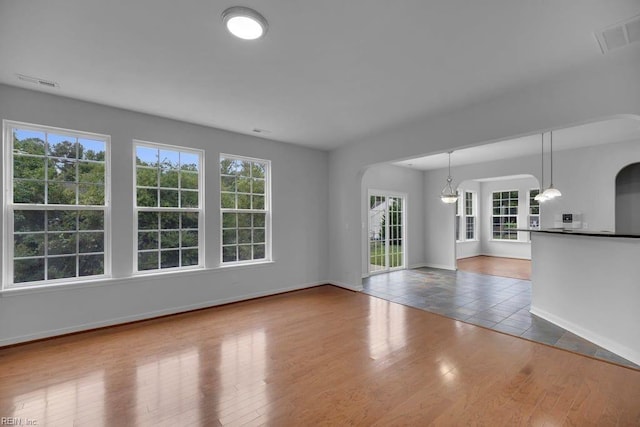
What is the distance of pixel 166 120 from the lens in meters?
4.21

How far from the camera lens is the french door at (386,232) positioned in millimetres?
7168

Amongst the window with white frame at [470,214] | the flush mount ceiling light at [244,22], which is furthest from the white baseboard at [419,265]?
the flush mount ceiling light at [244,22]

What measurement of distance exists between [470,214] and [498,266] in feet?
7.88

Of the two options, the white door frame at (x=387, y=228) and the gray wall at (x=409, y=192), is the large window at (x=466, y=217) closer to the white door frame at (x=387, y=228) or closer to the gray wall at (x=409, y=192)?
the gray wall at (x=409, y=192)

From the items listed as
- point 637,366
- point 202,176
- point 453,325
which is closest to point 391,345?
point 453,325

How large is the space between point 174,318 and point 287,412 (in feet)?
8.84

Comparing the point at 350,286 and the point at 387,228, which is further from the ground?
the point at 387,228

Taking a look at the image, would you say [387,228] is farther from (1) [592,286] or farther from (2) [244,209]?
(1) [592,286]

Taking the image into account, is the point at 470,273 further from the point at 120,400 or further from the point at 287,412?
the point at 120,400

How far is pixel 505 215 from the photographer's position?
32.7 feet

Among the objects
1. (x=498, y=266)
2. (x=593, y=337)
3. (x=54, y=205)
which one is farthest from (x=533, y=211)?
(x=54, y=205)

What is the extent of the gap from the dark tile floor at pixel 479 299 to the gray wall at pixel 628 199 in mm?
2351

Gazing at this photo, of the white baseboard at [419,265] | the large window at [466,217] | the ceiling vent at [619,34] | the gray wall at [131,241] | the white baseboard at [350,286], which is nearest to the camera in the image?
the ceiling vent at [619,34]

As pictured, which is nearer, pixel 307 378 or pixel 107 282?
pixel 307 378
